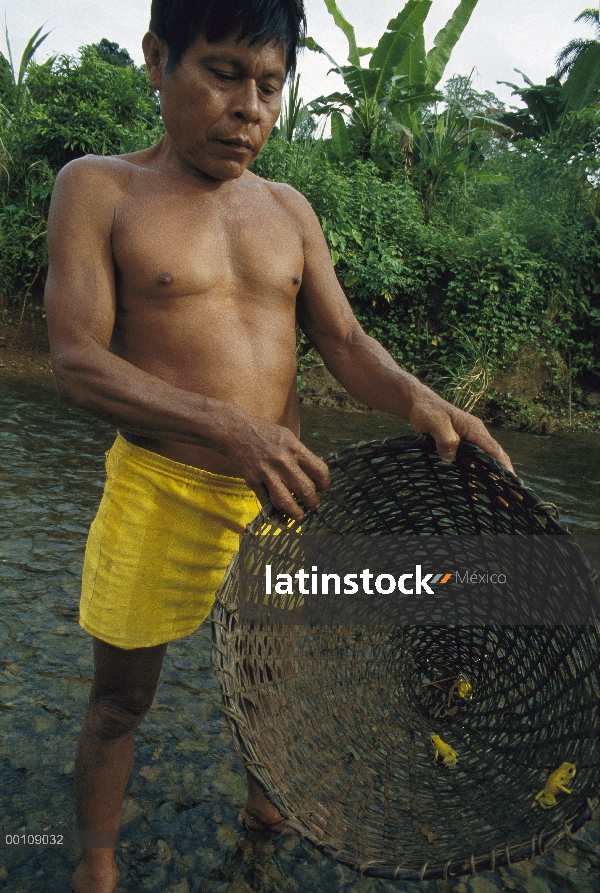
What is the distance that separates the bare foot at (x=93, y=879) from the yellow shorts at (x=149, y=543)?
471 mm

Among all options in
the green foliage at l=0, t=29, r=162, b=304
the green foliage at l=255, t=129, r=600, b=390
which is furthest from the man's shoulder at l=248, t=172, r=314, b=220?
the green foliage at l=0, t=29, r=162, b=304

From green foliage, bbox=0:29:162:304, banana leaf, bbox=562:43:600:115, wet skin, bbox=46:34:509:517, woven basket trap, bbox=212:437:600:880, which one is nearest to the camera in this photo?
woven basket trap, bbox=212:437:600:880

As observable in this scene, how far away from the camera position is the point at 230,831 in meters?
1.60

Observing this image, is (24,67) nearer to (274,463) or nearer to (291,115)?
(291,115)

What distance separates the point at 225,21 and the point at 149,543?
1034 millimetres

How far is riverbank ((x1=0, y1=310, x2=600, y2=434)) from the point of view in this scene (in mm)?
7605

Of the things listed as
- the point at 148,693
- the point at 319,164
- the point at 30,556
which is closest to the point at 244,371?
the point at 148,693

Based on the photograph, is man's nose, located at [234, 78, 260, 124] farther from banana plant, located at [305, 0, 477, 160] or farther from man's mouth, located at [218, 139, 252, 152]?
banana plant, located at [305, 0, 477, 160]

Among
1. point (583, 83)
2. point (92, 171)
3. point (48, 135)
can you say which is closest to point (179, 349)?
point (92, 171)

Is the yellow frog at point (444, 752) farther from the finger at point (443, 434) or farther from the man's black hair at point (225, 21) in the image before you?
the man's black hair at point (225, 21)

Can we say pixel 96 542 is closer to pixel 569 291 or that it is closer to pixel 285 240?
pixel 285 240

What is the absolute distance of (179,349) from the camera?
4.66 feet

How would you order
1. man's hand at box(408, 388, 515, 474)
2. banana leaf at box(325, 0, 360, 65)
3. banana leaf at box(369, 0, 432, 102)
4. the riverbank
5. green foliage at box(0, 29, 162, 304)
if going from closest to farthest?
man's hand at box(408, 388, 515, 474), the riverbank, green foliage at box(0, 29, 162, 304), banana leaf at box(369, 0, 432, 102), banana leaf at box(325, 0, 360, 65)

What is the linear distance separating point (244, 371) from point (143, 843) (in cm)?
112
